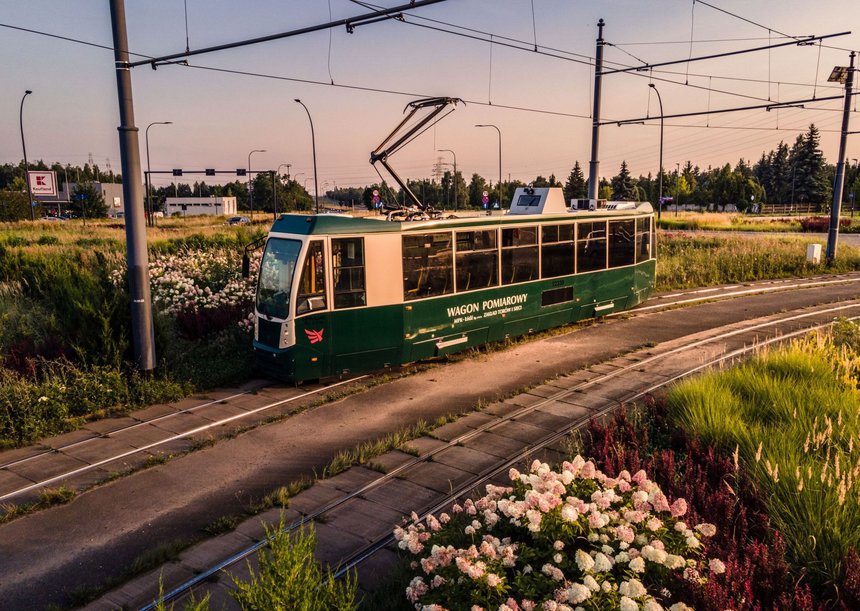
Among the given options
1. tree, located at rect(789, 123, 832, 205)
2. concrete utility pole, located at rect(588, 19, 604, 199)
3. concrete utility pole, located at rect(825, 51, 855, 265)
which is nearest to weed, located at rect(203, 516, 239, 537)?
concrete utility pole, located at rect(588, 19, 604, 199)

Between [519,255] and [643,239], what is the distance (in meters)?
5.47

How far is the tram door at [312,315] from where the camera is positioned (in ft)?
33.2

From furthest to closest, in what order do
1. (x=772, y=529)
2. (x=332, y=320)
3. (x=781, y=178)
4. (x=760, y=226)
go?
(x=781, y=178)
(x=760, y=226)
(x=332, y=320)
(x=772, y=529)

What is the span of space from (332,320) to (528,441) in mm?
3788

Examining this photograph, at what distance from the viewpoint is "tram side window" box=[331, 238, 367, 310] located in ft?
34.2

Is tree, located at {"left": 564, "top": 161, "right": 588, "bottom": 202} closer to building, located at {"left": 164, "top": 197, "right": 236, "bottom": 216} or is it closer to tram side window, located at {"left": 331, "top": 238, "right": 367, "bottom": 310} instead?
building, located at {"left": 164, "top": 197, "right": 236, "bottom": 216}

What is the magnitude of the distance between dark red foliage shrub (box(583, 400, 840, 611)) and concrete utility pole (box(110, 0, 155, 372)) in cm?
724

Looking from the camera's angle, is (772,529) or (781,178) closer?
(772,529)

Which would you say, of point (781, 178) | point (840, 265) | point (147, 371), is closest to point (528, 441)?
point (147, 371)

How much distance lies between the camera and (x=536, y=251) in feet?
45.2

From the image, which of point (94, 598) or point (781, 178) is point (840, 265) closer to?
point (94, 598)

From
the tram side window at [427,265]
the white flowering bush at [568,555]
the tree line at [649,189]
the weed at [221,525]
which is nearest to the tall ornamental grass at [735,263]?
the tram side window at [427,265]

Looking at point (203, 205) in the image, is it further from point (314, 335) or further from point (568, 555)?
point (568, 555)

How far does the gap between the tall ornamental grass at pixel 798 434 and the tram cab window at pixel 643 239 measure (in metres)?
6.34
